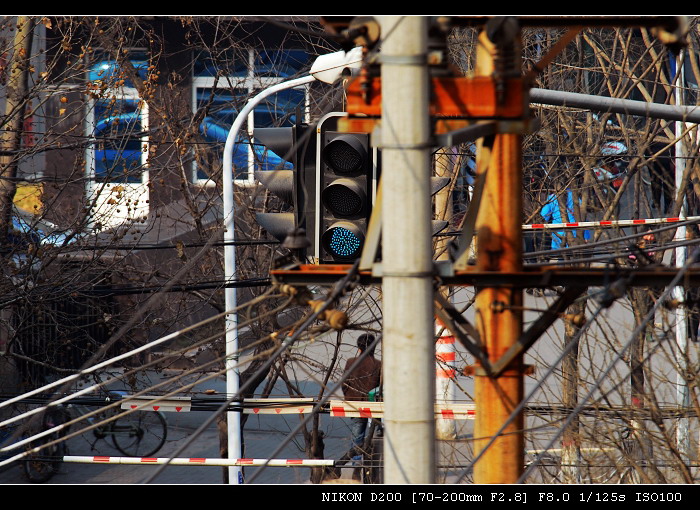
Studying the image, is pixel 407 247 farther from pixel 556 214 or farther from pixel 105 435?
pixel 556 214

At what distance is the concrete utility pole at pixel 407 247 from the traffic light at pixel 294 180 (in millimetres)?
2217

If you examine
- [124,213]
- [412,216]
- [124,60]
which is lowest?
[412,216]

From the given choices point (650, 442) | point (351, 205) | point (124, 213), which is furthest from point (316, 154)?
point (124, 213)

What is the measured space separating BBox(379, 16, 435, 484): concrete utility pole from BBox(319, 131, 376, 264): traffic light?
220cm

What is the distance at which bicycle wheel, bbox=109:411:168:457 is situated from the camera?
1593cm

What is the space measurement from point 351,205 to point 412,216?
7.59ft

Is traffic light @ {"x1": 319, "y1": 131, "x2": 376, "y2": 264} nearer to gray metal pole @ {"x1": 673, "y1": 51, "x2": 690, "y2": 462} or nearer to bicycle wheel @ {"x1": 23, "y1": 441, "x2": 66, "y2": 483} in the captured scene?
gray metal pole @ {"x1": 673, "y1": 51, "x2": 690, "y2": 462}

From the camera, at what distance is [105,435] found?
622 inches

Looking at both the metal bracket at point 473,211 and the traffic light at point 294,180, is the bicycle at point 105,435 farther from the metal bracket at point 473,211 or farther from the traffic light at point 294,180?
the metal bracket at point 473,211

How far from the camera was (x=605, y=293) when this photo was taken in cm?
514

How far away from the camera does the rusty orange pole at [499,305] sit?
5.34 meters

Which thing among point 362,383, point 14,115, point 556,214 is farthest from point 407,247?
point 556,214

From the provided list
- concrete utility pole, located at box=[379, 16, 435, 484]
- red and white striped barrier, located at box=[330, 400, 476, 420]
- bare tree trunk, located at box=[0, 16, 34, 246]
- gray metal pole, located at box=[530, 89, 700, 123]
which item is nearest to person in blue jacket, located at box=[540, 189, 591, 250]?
red and white striped barrier, located at box=[330, 400, 476, 420]
